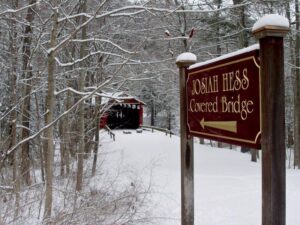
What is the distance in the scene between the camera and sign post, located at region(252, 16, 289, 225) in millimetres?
2158

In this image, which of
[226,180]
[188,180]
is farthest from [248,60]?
[226,180]

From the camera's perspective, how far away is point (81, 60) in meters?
5.43

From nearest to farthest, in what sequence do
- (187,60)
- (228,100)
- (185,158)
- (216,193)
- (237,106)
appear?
(237,106) → (228,100) → (187,60) → (185,158) → (216,193)

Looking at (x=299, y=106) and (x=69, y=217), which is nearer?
(x=69, y=217)

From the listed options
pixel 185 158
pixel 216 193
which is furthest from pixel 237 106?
pixel 216 193

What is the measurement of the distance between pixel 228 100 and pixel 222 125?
219 millimetres

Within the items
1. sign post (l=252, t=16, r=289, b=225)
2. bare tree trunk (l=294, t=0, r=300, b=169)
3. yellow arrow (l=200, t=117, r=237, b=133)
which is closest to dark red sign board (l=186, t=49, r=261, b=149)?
yellow arrow (l=200, t=117, r=237, b=133)

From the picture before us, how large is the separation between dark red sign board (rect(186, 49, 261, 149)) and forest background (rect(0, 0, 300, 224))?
1177mm

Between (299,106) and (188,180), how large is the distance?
15.0m

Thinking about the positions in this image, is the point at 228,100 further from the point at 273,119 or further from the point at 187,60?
the point at 187,60

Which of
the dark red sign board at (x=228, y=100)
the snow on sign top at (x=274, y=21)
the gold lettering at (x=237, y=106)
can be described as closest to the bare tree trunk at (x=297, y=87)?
the dark red sign board at (x=228, y=100)

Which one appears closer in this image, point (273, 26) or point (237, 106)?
point (273, 26)

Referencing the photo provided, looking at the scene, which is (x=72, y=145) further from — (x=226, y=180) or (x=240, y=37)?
(x=240, y=37)

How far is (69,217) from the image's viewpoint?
4.12m
